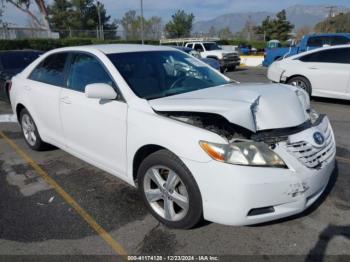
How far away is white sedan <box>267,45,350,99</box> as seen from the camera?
8.14 meters

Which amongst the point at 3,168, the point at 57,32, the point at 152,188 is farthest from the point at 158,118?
the point at 57,32

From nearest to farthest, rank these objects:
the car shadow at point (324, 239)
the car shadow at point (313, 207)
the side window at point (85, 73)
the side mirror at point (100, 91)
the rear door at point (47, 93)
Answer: the car shadow at point (324, 239)
the car shadow at point (313, 207)
the side mirror at point (100, 91)
the side window at point (85, 73)
the rear door at point (47, 93)

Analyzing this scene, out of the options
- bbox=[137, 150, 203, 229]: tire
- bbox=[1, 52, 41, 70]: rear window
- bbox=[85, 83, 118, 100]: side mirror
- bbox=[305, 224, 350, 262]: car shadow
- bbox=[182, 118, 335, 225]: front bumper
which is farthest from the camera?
bbox=[1, 52, 41, 70]: rear window

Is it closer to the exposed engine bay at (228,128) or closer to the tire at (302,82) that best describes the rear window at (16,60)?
the tire at (302,82)

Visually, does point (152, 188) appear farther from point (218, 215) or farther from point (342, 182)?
point (342, 182)

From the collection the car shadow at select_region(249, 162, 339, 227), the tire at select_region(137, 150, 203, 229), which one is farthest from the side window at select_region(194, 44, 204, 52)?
the tire at select_region(137, 150, 203, 229)

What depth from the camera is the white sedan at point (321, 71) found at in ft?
26.7

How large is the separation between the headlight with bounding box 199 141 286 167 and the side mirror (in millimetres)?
1156

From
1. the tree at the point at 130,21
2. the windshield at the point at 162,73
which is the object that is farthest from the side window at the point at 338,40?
the tree at the point at 130,21

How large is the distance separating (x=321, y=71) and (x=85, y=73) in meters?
6.51

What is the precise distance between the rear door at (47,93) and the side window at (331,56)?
21.9 feet

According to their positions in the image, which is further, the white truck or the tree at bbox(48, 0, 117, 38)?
the tree at bbox(48, 0, 117, 38)

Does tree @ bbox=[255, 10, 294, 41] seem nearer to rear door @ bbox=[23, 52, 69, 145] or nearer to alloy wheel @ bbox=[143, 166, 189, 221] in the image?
rear door @ bbox=[23, 52, 69, 145]

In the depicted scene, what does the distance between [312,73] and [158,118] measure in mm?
6846
